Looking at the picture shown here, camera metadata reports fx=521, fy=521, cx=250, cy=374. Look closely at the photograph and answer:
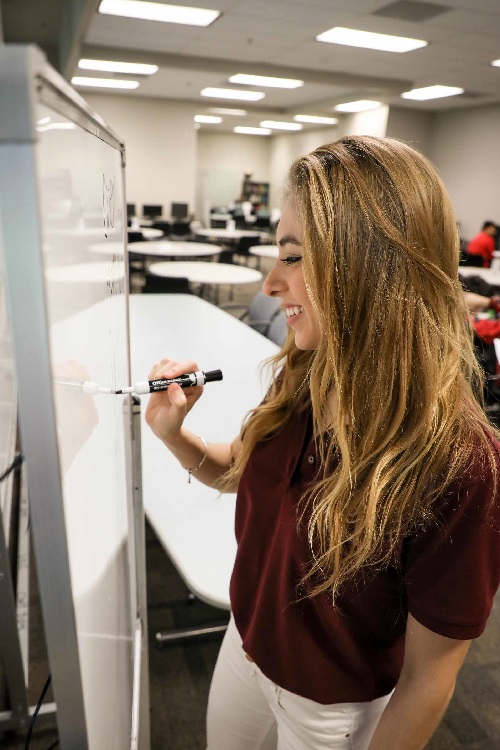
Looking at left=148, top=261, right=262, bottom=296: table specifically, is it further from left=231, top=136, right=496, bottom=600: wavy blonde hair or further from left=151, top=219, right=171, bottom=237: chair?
left=151, top=219, right=171, bottom=237: chair

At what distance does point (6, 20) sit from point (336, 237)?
283 inches

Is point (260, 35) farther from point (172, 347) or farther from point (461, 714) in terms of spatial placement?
point (461, 714)

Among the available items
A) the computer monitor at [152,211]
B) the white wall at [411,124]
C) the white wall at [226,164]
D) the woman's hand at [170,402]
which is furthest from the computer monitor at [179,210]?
the woman's hand at [170,402]

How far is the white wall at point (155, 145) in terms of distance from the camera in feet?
33.2

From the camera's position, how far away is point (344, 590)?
0.78 meters

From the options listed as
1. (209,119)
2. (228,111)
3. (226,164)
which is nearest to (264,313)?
(228,111)

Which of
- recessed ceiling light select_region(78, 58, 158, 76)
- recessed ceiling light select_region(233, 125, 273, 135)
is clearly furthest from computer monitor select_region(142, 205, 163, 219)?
recessed ceiling light select_region(233, 125, 273, 135)

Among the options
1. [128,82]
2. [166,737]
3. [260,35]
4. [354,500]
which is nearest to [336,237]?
[354,500]

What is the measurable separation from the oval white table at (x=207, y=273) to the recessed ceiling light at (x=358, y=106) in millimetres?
5761

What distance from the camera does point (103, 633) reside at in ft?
2.01

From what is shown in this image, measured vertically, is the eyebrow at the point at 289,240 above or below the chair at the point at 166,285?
above

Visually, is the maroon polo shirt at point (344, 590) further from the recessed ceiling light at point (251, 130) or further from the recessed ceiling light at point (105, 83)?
the recessed ceiling light at point (251, 130)

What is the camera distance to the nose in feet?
2.76

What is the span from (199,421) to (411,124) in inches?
415
